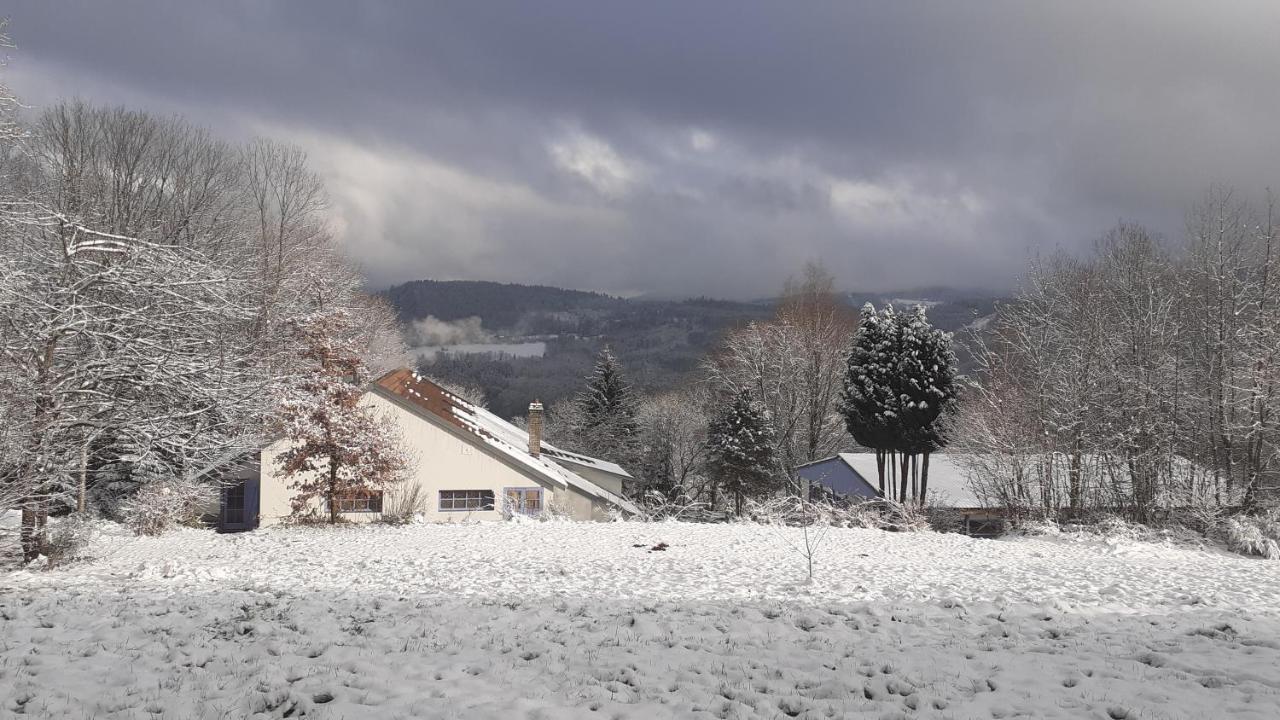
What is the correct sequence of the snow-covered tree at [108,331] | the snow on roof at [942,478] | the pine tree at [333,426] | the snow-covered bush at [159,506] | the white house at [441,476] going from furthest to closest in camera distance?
the snow on roof at [942,478] < the white house at [441,476] < the pine tree at [333,426] < the snow-covered bush at [159,506] < the snow-covered tree at [108,331]

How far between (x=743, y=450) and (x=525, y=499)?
11201 millimetres

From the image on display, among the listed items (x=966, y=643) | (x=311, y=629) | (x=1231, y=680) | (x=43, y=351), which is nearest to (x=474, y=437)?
(x=43, y=351)

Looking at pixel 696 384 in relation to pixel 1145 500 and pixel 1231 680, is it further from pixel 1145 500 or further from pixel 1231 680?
pixel 1231 680

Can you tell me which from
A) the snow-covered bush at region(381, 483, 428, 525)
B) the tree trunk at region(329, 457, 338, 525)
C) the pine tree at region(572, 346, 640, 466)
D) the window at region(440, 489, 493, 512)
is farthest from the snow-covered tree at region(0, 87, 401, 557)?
the pine tree at region(572, 346, 640, 466)

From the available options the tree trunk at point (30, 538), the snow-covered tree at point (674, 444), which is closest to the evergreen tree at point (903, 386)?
the snow-covered tree at point (674, 444)

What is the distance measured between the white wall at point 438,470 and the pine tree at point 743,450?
32.8 feet

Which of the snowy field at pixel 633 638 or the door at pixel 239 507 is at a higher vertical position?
the snowy field at pixel 633 638

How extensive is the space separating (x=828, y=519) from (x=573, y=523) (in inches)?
288

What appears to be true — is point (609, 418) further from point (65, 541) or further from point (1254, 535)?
point (65, 541)

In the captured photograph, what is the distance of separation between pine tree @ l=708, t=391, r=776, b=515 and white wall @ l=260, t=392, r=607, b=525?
32.8ft

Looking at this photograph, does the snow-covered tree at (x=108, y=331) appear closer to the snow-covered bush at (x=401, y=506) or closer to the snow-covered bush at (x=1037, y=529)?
the snow-covered bush at (x=401, y=506)

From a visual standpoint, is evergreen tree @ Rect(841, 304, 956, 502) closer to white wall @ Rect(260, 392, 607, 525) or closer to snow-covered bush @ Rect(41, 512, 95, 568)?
white wall @ Rect(260, 392, 607, 525)

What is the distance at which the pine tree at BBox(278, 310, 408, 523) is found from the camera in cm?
1888

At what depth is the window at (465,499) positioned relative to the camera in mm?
25953
